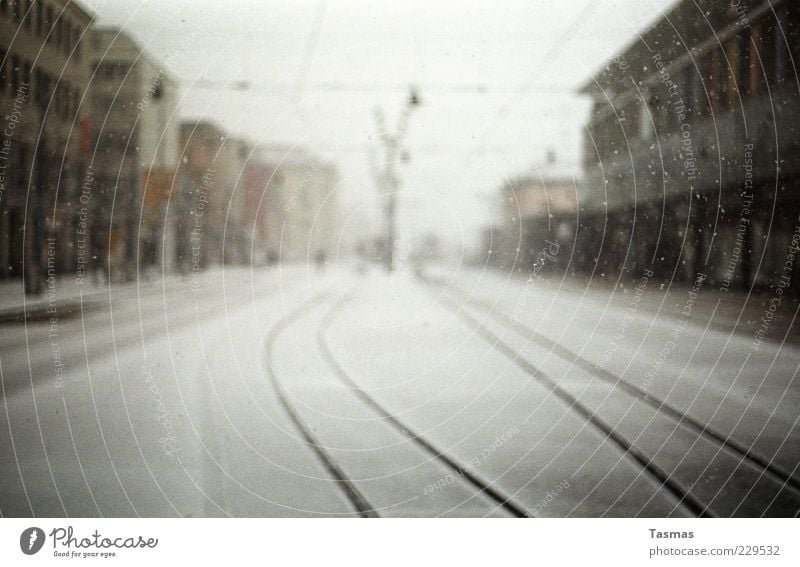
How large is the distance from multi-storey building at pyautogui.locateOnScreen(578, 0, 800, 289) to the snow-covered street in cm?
29

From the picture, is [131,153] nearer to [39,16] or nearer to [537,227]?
[39,16]

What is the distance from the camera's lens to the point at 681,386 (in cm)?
396

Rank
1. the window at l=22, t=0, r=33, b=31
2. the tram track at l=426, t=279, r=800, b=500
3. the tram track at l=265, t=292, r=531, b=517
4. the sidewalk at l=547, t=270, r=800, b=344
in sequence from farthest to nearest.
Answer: the sidewalk at l=547, t=270, r=800, b=344, the tram track at l=426, t=279, r=800, b=500, the window at l=22, t=0, r=33, b=31, the tram track at l=265, t=292, r=531, b=517

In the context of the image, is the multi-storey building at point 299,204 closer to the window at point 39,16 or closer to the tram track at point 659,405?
the tram track at point 659,405

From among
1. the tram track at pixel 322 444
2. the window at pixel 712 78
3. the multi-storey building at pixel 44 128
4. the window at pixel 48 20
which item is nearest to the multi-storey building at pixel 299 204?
the tram track at pixel 322 444

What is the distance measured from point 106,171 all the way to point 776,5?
250 centimetres

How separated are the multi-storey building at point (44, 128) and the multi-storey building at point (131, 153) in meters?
0.06

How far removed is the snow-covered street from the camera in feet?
8.62

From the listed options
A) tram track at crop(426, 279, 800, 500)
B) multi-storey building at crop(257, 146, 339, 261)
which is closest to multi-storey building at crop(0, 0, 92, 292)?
multi-storey building at crop(257, 146, 339, 261)

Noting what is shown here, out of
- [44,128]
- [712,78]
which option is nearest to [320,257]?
[44,128]

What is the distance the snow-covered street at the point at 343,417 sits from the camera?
8.62 ft

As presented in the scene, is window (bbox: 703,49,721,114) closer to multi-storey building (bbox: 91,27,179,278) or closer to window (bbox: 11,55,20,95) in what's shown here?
multi-storey building (bbox: 91,27,179,278)
